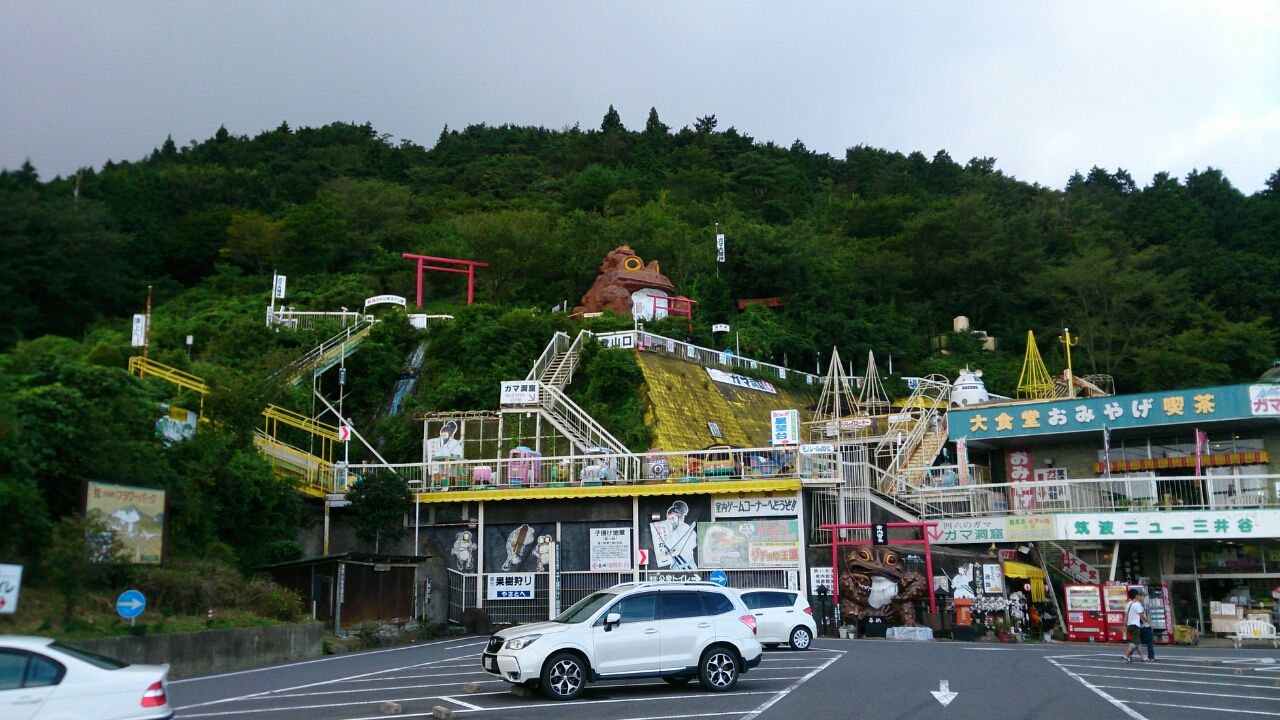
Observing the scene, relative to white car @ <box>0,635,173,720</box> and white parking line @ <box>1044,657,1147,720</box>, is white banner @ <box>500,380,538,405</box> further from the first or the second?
white car @ <box>0,635,173,720</box>

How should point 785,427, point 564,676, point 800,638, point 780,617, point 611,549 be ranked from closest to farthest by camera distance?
point 564,676
point 780,617
point 800,638
point 785,427
point 611,549

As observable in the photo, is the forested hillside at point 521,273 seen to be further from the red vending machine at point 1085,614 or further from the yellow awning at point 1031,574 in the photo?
the red vending machine at point 1085,614

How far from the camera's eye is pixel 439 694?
14.9 metres

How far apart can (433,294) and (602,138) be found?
4206 centimetres

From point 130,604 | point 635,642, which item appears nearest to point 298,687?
point 130,604

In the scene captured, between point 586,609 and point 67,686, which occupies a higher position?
point 586,609

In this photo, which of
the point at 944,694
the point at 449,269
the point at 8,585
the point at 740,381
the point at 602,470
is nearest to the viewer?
the point at 944,694

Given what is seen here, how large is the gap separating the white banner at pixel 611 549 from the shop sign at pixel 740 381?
13.4 meters

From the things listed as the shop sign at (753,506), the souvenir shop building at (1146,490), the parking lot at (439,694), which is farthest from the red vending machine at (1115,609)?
the parking lot at (439,694)

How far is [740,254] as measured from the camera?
54125 mm

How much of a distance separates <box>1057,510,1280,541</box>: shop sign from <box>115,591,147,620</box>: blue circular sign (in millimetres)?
21627

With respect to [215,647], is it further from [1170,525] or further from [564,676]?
[1170,525]

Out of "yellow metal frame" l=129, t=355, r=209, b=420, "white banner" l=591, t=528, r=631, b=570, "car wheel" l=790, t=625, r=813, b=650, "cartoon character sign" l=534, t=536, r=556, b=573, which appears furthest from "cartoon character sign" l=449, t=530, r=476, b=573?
"car wheel" l=790, t=625, r=813, b=650

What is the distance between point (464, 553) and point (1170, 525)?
1930cm
